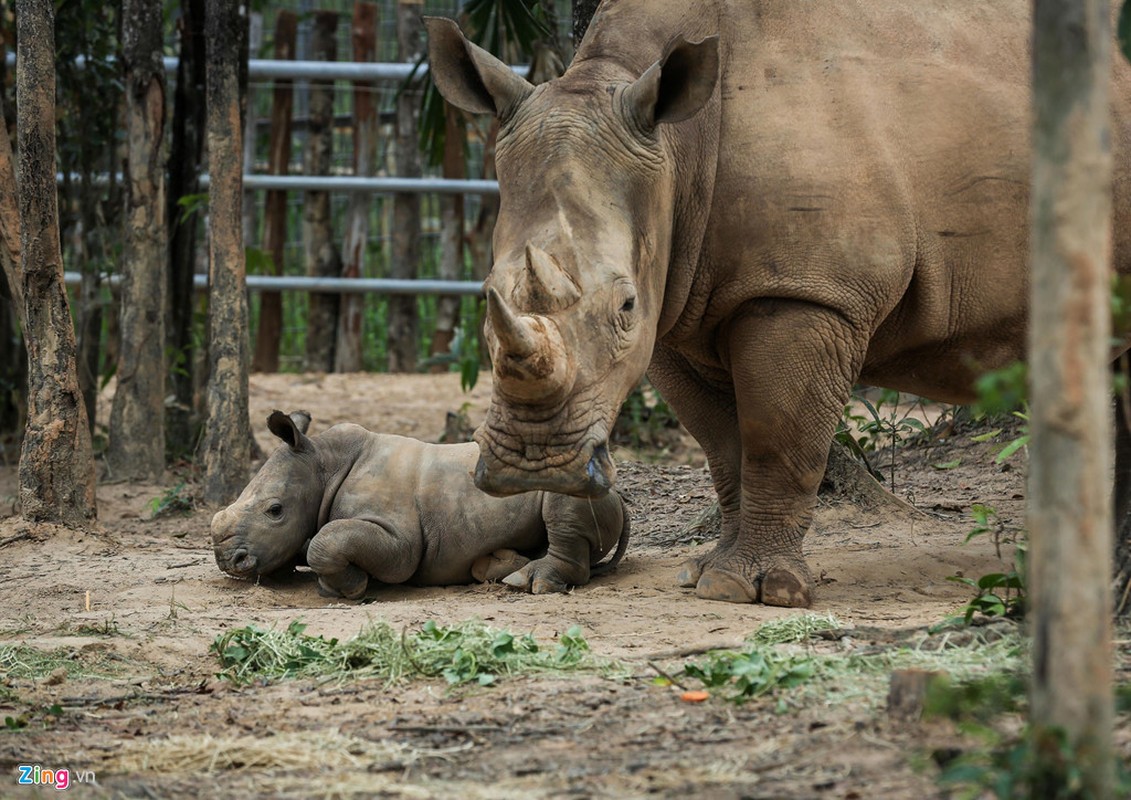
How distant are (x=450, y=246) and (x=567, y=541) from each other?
7.20 m

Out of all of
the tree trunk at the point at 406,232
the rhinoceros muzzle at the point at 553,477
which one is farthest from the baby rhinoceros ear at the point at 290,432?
the tree trunk at the point at 406,232

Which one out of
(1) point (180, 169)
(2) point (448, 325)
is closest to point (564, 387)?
(1) point (180, 169)

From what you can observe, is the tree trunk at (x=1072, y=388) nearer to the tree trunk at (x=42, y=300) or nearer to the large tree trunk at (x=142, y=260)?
the tree trunk at (x=42, y=300)

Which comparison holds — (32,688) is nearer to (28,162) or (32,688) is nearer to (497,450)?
(497,450)

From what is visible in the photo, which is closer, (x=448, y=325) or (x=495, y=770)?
(x=495, y=770)

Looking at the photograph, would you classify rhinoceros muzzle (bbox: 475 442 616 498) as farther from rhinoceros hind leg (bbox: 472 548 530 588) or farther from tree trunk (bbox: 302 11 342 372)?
tree trunk (bbox: 302 11 342 372)

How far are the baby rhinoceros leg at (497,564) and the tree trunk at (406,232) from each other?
6773 mm

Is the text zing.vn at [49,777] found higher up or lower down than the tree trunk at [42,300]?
lower down

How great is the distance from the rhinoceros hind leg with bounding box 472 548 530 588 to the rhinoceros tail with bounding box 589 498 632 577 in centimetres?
28

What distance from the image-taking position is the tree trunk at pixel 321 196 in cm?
1243

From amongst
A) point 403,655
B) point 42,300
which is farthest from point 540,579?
point 42,300

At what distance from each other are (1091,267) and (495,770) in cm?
165

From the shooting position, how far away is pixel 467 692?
157 inches

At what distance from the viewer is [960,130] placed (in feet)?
17.7
